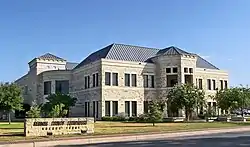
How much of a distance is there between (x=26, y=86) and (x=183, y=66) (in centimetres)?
3505

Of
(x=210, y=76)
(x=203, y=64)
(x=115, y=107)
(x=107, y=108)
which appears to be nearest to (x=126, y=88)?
(x=115, y=107)

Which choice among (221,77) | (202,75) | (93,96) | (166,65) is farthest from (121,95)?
(221,77)

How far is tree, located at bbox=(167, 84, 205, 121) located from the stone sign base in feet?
69.9

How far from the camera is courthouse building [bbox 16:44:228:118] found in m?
55.5

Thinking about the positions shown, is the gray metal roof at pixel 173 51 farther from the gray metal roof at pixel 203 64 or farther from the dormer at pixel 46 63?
the dormer at pixel 46 63

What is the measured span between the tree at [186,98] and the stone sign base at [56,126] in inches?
839

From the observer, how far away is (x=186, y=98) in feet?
149

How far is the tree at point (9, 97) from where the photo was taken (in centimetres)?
4616

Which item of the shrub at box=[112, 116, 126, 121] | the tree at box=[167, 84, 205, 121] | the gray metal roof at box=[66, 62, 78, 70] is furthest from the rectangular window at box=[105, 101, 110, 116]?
the gray metal roof at box=[66, 62, 78, 70]

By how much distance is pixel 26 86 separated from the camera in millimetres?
76250

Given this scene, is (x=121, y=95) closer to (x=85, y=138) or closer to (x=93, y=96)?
(x=93, y=96)

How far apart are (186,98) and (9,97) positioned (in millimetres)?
21995

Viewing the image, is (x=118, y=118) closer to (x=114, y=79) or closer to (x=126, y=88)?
(x=126, y=88)

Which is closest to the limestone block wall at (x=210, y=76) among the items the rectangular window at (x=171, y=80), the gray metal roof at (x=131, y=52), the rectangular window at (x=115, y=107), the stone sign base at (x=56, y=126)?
the gray metal roof at (x=131, y=52)
